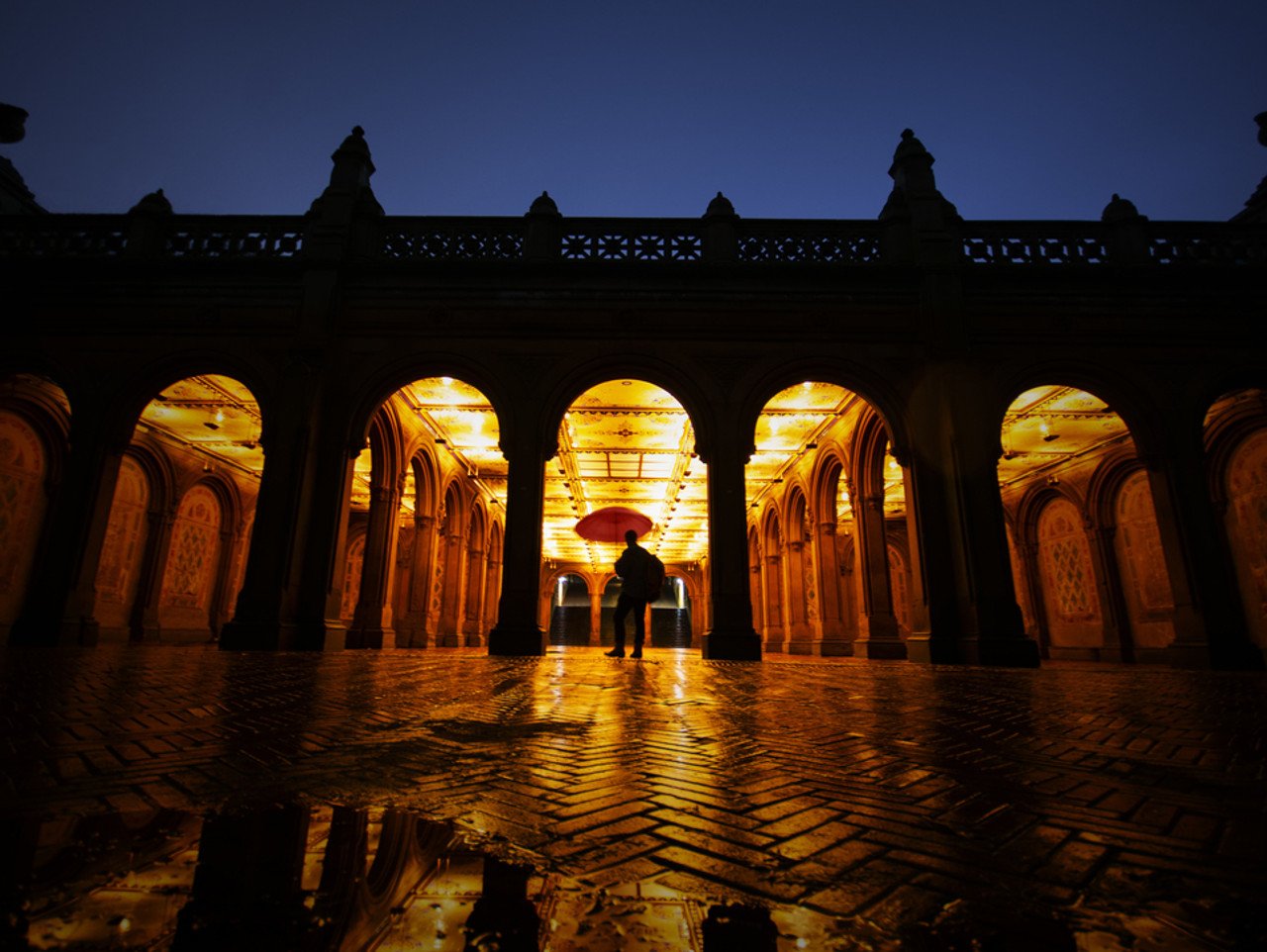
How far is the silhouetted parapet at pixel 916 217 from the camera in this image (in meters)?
11.0

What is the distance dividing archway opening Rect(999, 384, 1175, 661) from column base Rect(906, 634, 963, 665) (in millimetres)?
6181

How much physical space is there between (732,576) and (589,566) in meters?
25.4

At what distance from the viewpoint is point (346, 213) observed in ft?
36.9

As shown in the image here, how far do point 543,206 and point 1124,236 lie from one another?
10785 millimetres

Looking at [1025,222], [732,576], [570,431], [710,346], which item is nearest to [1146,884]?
[732,576]

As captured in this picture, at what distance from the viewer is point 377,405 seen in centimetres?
1070

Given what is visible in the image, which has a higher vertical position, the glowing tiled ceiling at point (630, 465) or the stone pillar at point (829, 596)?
the glowing tiled ceiling at point (630, 465)

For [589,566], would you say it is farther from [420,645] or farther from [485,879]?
[485,879]

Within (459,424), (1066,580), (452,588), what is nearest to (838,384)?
(459,424)

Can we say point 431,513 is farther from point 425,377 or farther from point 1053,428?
point 1053,428

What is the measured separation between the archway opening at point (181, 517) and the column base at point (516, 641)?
8214 millimetres

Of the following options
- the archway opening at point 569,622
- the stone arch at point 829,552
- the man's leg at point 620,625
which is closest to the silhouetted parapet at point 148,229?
the man's leg at point 620,625

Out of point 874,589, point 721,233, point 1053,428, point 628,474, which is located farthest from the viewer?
point 628,474

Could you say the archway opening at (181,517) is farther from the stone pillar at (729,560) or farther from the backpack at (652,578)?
the stone pillar at (729,560)
